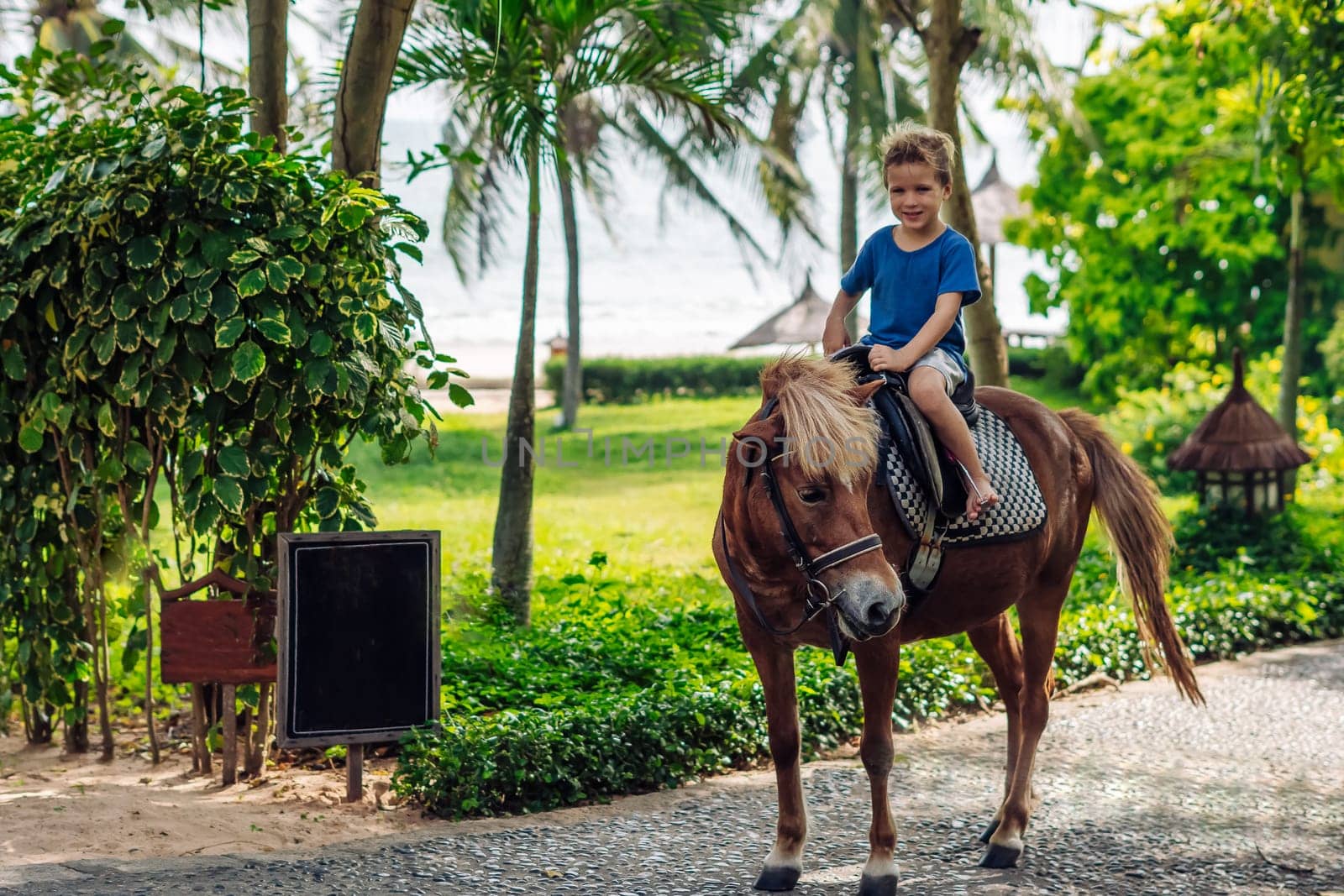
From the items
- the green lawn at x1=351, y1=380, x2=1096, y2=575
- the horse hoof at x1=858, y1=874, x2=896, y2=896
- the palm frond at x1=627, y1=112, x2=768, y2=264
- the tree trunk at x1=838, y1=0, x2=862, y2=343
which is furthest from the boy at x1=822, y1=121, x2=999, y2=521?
the tree trunk at x1=838, y1=0, x2=862, y2=343

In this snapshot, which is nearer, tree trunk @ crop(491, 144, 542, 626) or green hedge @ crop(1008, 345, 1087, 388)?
tree trunk @ crop(491, 144, 542, 626)

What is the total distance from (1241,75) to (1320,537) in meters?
8.37

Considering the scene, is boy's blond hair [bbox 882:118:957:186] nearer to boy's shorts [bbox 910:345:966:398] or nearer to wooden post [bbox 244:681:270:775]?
boy's shorts [bbox 910:345:966:398]

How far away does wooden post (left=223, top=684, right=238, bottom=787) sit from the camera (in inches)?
205

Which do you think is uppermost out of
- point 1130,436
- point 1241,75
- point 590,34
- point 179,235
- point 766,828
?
point 1241,75

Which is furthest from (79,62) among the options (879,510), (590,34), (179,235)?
(879,510)

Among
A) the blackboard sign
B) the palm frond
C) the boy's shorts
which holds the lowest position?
the blackboard sign

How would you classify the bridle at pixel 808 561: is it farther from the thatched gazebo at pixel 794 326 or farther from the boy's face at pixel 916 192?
the thatched gazebo at pixel 794 326

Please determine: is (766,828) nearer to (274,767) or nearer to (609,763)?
(609,763)

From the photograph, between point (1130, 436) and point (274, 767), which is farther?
point (1130, 436)

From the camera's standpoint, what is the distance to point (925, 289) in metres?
4.30

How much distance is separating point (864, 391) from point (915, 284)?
0.58m

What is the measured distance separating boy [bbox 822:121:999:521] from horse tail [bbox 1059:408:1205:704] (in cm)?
103

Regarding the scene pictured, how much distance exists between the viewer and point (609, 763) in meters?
5.29
